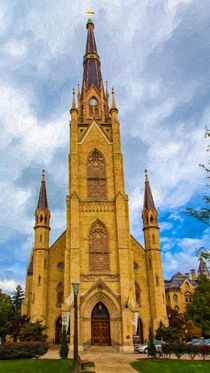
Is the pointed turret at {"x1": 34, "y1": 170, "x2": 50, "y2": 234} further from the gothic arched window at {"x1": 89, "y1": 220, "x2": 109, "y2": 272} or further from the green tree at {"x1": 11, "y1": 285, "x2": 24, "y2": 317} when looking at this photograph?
the green tree at {"x1": 11, "y1": 285, "x2": 24, "y2": 317}

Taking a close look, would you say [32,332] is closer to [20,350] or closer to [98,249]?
[98,249]

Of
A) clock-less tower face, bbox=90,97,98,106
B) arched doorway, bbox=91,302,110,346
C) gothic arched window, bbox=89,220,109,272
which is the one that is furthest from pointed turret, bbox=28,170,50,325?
clock-less tower face, bbox=90,97,98,106

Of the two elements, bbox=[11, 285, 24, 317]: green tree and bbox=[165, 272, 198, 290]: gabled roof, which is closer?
bbox=[11, 285, 24, 317]: green tree

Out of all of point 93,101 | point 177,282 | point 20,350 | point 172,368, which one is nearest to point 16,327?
point 20,350

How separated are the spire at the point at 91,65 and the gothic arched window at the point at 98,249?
23.0 meters

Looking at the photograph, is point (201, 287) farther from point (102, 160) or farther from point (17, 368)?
point (17, 368)

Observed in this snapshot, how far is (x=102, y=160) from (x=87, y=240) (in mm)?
10464

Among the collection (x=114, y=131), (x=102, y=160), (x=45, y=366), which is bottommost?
(x=45, y=366)

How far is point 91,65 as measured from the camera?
5316 cm

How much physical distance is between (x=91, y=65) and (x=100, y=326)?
38.4 meters

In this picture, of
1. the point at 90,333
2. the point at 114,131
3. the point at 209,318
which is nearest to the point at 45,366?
the point at 90,333

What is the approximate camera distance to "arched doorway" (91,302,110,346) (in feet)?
109

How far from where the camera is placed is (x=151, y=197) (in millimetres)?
42219

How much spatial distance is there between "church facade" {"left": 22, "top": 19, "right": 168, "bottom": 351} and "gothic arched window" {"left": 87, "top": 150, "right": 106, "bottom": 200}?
117mm
